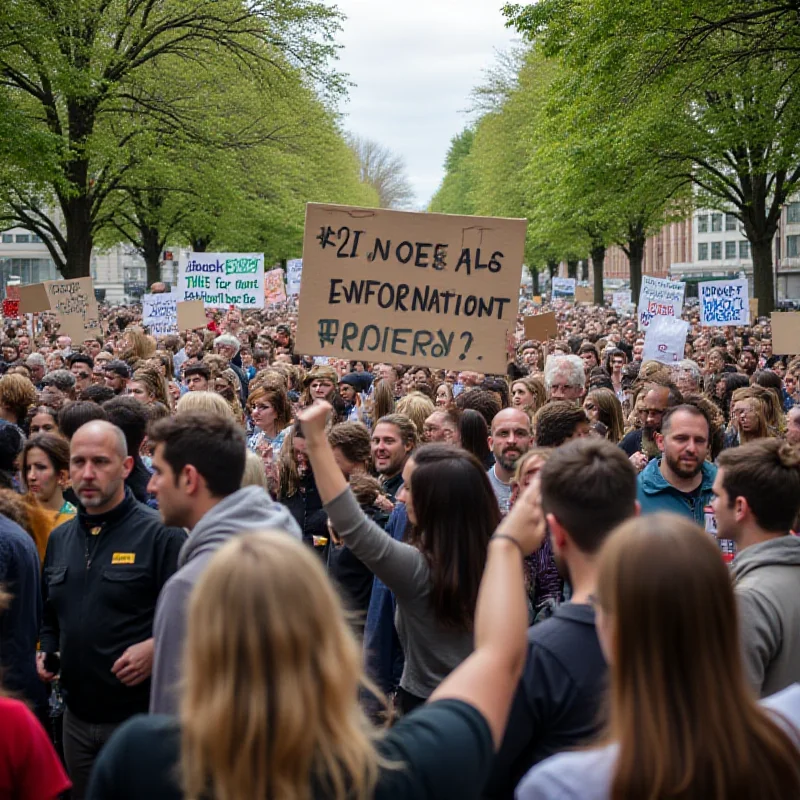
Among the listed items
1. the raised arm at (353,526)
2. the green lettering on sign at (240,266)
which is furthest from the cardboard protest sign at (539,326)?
the raised arm at (353,526)

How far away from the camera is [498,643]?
235 cm

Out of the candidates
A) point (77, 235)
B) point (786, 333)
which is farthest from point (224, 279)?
point (786, 333)

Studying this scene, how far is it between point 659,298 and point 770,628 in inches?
610

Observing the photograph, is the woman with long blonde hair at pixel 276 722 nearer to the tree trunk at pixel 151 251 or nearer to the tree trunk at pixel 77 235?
the tree trunk at pixel 77 235

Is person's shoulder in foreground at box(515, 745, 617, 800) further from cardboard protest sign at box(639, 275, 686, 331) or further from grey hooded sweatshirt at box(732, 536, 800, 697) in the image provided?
cardboard protest sign at box(639, 275, 686, 331)

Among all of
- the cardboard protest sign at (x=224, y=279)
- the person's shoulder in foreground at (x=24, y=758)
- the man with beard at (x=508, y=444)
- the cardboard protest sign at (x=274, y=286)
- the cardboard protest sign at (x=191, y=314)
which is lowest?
the person's shoulder in foreground at (x=24, y=758)

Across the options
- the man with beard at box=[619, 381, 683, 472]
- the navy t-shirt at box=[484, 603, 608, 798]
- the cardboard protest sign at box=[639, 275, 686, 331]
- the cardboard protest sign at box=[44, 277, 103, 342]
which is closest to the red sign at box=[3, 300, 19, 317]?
the cardboard protest sign at box=[44, 277, 103, 342]

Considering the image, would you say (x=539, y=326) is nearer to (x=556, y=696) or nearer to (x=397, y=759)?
(x=556, y=696)

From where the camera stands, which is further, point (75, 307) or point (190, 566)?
point (75, 307)

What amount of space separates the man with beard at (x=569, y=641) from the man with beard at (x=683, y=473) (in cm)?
285

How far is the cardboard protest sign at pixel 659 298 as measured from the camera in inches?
715

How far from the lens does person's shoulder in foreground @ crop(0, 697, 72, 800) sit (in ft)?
8.20

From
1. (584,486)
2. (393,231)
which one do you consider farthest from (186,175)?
(584,486)

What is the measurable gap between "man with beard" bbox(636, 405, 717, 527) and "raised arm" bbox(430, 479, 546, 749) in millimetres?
3369
